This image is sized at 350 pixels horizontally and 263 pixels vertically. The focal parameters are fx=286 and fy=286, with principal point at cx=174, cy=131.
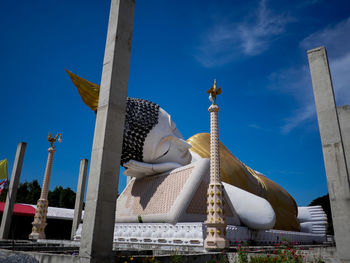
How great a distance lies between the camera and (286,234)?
13562 millimetres

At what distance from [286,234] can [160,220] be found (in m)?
6.68

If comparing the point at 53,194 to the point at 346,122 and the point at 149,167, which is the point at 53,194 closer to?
the point at 149,167

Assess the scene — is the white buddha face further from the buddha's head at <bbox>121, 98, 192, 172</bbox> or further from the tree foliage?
the tree foliage

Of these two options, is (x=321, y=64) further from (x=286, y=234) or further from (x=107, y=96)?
(x=286, y=234)

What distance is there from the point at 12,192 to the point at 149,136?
804 centimetres

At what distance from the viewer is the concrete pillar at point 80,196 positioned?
16297 mm

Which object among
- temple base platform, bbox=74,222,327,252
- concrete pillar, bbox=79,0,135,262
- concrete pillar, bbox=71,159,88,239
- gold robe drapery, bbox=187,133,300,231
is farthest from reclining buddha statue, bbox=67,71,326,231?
concrete pillar, bbox=79,0,135,262

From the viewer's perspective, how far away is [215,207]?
845 cm

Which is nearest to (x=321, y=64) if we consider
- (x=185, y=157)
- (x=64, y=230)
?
(x=185, y=157)

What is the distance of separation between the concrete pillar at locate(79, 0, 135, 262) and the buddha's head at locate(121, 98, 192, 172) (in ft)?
25.9

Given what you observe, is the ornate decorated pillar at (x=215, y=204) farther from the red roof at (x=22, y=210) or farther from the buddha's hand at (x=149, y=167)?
the red roof at (x=22, y=210)

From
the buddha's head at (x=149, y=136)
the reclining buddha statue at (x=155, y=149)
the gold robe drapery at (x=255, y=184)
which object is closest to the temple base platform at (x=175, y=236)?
the reclining buddha statue at (x=155, y=149)

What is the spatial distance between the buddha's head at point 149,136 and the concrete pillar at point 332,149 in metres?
8.33

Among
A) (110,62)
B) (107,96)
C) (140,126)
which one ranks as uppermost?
(140,126)
